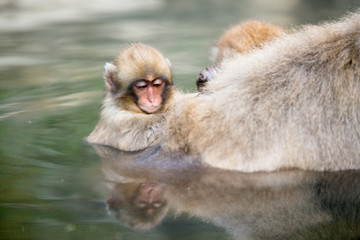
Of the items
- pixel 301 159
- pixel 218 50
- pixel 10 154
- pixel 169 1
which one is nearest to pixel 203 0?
pixel 169 1

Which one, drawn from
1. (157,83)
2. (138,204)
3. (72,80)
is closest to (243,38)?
(157,83)

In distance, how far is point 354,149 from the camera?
4.10m

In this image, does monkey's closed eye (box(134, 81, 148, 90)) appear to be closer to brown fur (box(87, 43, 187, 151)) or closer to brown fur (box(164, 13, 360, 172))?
brown fur (box(87, 43, 187, 151))

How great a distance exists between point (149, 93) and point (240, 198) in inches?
67.7

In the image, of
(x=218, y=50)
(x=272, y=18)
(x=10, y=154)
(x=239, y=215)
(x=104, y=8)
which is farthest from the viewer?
(x=104, y=8)

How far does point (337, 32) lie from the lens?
4.26m

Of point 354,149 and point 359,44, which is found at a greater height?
point 359,44

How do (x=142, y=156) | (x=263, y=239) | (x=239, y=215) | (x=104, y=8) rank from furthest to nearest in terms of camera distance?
(x=104, y=8), (x=142, y=156), (x=239, y=215), (x=263, y=239)

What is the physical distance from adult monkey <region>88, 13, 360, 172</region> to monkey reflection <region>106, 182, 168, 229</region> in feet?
1.19

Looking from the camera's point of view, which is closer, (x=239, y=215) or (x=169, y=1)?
(x=239, y=215)

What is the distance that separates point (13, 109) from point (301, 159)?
345cm

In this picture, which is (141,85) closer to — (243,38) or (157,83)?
(157,83)

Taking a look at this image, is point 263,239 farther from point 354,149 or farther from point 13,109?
point 13,109

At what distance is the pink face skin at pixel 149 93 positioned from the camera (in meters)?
5.46
